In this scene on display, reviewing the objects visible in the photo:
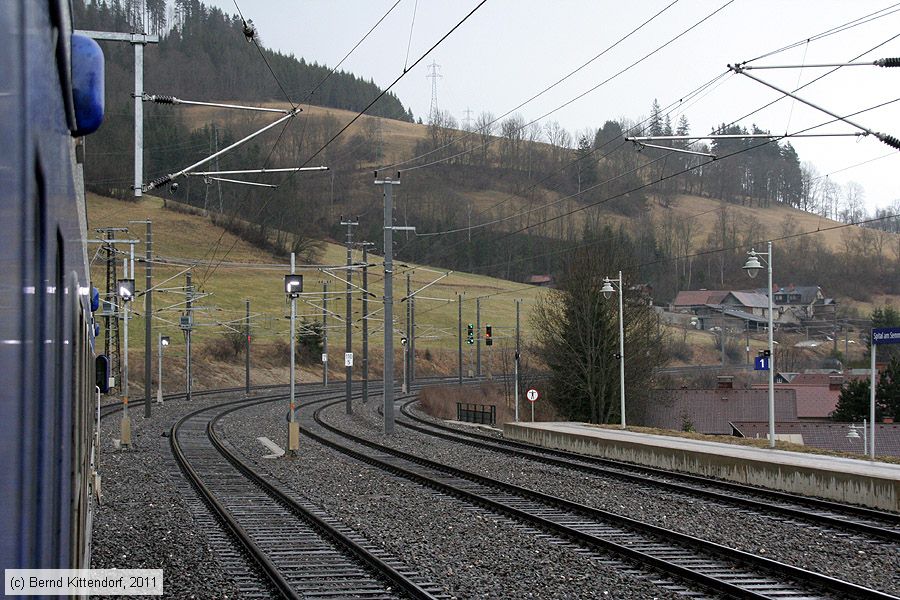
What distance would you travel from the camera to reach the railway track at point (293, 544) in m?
11.4

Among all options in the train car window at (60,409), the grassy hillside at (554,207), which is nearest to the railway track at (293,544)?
the train car window at (60,409)

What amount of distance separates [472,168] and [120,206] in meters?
65.1

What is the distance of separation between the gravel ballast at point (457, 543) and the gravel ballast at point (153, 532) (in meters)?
2.36

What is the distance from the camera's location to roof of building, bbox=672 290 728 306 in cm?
13138

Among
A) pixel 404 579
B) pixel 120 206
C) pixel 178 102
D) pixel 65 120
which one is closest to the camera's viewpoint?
pixel 65 120

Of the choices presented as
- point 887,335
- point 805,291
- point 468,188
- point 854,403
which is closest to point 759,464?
point 887,335

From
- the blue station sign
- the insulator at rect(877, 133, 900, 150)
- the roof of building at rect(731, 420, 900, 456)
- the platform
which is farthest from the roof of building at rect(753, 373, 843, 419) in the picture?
the insulator at rect(877, 133, 900, 150)

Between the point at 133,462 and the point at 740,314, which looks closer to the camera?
the point at 133,462

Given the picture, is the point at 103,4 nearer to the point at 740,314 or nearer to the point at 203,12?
the point at 203,12

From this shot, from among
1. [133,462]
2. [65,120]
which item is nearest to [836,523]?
[65,120]

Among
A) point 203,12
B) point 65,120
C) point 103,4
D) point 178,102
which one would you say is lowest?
point 65,120

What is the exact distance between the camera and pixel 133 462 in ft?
84.2

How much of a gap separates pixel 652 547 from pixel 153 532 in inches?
284

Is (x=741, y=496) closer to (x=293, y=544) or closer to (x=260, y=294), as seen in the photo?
(x=293, y=544)
